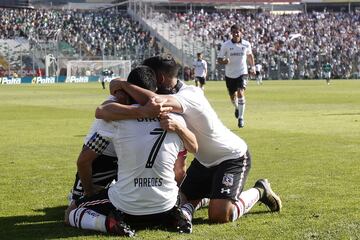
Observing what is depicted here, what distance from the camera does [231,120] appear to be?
72.8 feet

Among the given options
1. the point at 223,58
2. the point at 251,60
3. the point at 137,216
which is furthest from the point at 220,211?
the point at 251,60

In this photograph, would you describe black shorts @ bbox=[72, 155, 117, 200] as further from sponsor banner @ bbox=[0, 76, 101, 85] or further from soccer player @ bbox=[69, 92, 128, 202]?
sponsor banner @ bbox=[0, 76, 101, 85]

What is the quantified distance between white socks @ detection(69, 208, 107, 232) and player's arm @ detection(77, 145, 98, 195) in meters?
0.27

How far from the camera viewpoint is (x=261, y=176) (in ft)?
35.8

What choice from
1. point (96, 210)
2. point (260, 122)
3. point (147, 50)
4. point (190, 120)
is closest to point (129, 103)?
point (190, 120)

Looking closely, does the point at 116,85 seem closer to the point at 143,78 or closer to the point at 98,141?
the point at 143,78

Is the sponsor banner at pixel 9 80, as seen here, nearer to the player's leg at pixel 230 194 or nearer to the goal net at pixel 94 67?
the goal net at pixel 94 67

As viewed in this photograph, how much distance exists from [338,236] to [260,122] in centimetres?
1441

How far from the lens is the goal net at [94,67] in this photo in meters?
71.4

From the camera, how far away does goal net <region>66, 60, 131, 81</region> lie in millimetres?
71375

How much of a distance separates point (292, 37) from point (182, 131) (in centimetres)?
8048

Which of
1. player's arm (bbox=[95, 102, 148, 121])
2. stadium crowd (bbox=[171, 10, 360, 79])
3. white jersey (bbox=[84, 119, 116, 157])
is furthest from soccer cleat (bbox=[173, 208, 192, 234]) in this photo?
stadium crowd (bbox=[171, 10, 360, 79])

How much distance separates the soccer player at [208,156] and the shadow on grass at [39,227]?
1.17 meters

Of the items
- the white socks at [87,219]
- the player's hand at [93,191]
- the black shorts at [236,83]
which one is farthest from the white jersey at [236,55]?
the white socks at [87,219]
